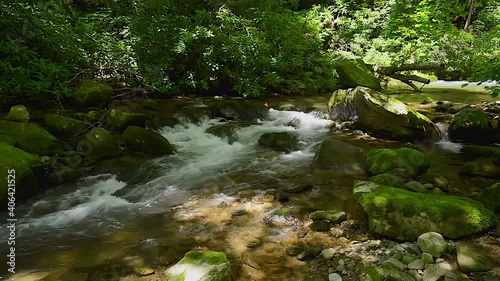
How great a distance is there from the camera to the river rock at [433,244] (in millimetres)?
3064

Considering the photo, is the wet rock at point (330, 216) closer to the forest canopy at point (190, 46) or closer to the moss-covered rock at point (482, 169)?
the moss-covered rock at point (482, 169)

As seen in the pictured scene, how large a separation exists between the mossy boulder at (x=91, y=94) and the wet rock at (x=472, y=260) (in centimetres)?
787

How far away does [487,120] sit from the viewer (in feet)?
23.6

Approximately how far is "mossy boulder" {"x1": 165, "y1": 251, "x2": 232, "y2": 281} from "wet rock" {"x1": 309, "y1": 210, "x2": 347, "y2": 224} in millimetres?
1475

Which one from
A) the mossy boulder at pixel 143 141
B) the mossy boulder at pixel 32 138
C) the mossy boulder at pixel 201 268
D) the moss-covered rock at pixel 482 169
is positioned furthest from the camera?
the mossy boulder at pixel 143 141

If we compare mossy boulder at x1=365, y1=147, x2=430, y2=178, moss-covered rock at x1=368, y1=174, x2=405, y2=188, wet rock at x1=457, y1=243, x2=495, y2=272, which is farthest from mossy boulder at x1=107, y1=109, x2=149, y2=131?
wet rock at x1=457, y1=243, x2=495, y2=272

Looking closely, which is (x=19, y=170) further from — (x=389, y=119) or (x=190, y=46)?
(x=389, y=119)

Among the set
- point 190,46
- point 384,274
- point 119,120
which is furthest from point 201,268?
point 190,46

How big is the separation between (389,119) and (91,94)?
710 centimetres

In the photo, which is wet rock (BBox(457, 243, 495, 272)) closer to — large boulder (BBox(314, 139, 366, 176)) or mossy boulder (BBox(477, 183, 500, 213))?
mossy boulder (BBox(477, 183, 500, 213))

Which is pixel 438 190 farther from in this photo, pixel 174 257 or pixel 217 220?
pixel 174 257

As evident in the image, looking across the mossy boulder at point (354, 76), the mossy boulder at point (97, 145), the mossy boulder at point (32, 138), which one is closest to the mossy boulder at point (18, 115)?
the mossy boulder at point (32, 138)

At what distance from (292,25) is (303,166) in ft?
25.8

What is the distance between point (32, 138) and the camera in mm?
5668
